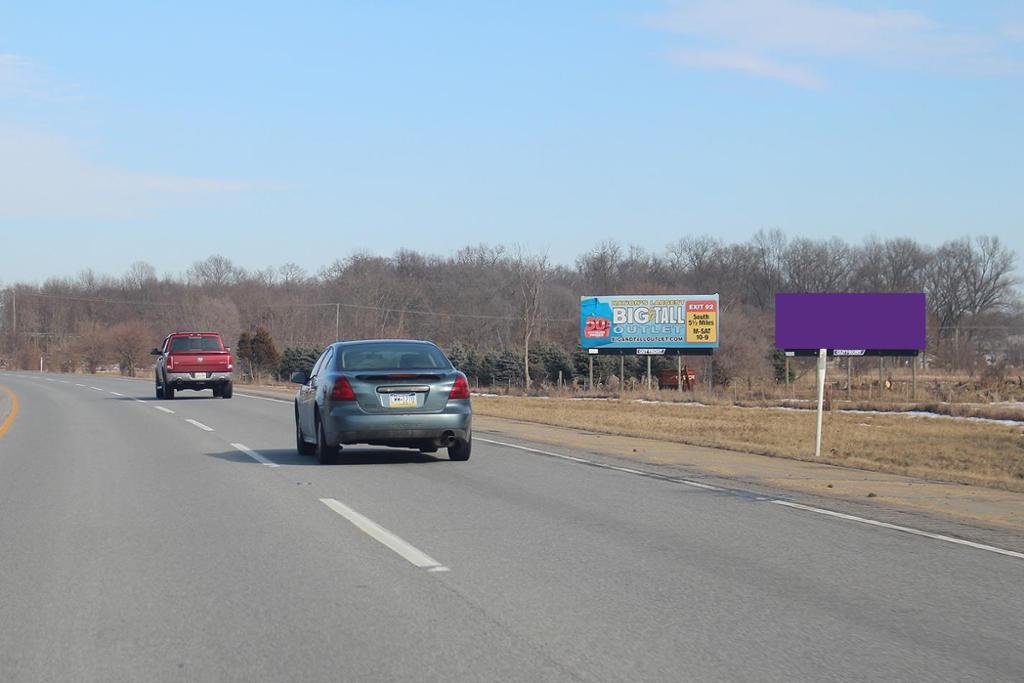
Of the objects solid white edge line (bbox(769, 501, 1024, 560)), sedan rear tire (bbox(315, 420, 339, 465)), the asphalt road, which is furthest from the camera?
sedan rear tire (bbox(315, 420, 339, 465))

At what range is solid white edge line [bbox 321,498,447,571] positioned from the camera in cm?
873

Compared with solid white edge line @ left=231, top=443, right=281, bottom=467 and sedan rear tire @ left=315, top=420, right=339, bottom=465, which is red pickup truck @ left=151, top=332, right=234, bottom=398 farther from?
sedan rear tire @ left=315, top=420, right=339, bottom=465

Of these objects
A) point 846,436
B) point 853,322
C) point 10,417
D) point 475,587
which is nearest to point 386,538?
point 475,587

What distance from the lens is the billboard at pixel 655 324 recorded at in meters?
57.6

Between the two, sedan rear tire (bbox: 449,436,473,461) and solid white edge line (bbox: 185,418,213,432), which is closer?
sedan rear tire (bbox: 449,436,473,461)

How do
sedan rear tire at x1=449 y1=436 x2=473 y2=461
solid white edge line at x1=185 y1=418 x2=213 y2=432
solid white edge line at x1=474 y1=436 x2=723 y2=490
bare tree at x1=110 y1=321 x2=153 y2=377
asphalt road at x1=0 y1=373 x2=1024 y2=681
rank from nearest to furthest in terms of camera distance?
asphalt road at x1=0 y1=373 x2=1024 y2=681 < solid white edge line at x1=474 y1=436 x2=723 y2=490 < sedan rear tire at x1=449 y1=436 x2=473 y2=461 < solid white edge line at x1=185 y1=418 x2=213 y2=432 < bare tree at x1=110 y1=321 x2=153 y2=377

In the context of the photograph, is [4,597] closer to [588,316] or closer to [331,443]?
[331,443]

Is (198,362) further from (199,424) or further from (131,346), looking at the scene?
(131,346)

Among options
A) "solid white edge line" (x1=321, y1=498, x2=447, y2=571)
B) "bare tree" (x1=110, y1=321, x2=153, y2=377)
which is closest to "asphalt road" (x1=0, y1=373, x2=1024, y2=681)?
"solid white edge line" (x1=321, y1=498, x2=447, y2=571)

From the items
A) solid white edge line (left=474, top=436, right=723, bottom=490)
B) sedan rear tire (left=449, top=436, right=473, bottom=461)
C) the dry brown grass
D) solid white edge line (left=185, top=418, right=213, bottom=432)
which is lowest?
the dry brown grass

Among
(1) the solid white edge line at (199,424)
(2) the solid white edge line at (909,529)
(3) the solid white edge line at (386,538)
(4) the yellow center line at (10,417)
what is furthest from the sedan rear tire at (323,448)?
(4) the yellow center line at (10,417)

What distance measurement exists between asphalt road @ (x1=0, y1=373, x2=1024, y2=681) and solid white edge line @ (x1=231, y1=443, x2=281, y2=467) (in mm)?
2182

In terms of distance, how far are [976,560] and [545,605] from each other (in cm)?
373

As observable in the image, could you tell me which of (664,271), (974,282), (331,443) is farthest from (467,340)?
(331,443)
